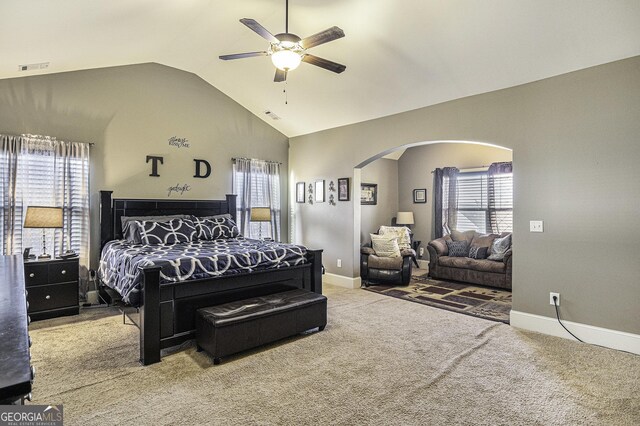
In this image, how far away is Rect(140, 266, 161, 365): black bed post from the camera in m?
3.02

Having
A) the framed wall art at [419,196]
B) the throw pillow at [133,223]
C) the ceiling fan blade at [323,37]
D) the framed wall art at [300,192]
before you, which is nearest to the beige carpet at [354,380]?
the throw pillow at [133,223]

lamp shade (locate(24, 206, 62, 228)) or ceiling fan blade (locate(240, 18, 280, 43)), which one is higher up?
ceiling fan blade (locate(240, 18, 280, 43))

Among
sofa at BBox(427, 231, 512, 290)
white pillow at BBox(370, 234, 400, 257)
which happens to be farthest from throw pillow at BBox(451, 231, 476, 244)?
white pillow at BBox(370, 234, 400, 257)

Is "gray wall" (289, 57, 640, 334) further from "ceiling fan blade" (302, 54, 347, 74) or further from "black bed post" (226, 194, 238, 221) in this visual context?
"black bed post" (226, 194, 238, 221)

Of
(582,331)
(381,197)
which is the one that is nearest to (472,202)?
(381,197)

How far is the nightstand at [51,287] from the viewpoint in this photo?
4023 mm

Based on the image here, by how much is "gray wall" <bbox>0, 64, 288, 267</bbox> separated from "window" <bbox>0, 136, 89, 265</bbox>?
153 millimetres

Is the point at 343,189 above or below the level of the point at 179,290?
above

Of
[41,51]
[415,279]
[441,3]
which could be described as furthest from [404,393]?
[41,51]

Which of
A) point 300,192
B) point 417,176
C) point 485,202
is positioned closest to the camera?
point 300,192

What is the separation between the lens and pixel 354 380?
2.75 m

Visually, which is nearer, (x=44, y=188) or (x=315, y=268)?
(x=315, y=268)

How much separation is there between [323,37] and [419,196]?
5.59m

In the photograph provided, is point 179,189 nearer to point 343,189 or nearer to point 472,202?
point 343,189
